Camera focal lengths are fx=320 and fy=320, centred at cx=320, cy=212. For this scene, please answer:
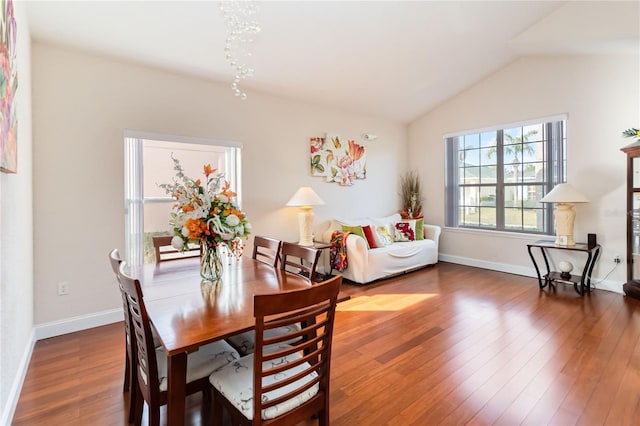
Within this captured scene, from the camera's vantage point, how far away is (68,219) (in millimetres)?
2930

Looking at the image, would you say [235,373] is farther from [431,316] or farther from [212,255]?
[431,316]

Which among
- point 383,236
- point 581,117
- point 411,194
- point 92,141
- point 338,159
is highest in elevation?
point 581,117

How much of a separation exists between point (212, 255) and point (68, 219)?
1.92m

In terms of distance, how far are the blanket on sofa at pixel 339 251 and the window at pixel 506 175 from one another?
2.39 metres

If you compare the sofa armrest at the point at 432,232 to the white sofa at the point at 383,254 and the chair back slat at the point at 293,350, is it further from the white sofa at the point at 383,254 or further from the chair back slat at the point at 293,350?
the chair back slat at the point at 293,350

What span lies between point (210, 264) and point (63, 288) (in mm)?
1963

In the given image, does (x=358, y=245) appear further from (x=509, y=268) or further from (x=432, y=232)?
(x=509, y=268)

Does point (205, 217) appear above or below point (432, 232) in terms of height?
above

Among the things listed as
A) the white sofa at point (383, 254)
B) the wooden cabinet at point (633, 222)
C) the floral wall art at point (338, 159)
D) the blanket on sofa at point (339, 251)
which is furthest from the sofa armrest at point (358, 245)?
the wooden cabinet at point (633, 222)

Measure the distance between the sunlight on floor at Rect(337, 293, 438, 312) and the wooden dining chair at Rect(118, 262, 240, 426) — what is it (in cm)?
205

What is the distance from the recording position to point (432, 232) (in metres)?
5.55

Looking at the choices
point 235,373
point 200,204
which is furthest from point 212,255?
point 235,373

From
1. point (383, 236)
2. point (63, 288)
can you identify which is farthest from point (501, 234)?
point (63, 288)

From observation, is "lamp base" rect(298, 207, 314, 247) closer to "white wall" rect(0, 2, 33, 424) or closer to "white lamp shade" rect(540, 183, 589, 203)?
"white wall" rect(0, 2, 33, 424)
